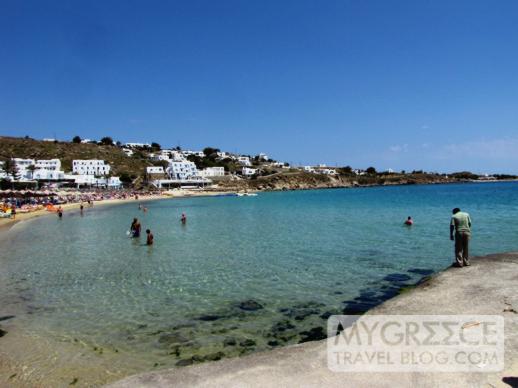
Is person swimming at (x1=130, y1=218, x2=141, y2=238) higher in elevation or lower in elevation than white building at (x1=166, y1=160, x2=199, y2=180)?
lower

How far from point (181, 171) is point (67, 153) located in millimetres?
48197

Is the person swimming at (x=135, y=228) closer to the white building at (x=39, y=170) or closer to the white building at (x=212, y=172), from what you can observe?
the white building at (x=39, y=170)

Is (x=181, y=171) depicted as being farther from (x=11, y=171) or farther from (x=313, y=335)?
(x=313, y=335)

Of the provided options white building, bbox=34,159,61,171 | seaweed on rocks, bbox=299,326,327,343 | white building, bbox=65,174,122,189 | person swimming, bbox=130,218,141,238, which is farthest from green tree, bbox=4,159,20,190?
seaweed on rocks, bbox=299,326,327,343

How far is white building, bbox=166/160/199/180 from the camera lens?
163m

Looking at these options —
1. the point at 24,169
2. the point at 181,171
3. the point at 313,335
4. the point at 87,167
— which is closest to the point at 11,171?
the point at 24,169

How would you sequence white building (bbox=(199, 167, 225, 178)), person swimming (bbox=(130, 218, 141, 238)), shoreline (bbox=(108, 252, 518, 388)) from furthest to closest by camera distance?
1. white building (bbox=(199, 167, 225, 178))
2. person swimming (bbox=(130, 218, 141, 238))
3. shoreline (bbox=(108, 252, 518, 388))

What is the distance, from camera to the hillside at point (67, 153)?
155250mm

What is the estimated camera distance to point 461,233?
1286 cm

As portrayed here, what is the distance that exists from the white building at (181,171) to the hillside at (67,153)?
12.0 metres

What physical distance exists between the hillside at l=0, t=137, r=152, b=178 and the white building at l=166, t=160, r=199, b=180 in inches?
473

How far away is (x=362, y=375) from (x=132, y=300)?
29.5 ft

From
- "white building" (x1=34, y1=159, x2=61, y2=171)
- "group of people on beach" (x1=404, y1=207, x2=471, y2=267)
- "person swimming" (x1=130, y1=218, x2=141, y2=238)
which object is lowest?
"person swimming" (x1=130, y1=218, x2=141, y2=238)

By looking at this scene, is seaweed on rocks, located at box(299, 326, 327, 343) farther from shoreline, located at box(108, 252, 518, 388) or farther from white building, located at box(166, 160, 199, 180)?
white building, located at box(166, 160, 199, 180)
